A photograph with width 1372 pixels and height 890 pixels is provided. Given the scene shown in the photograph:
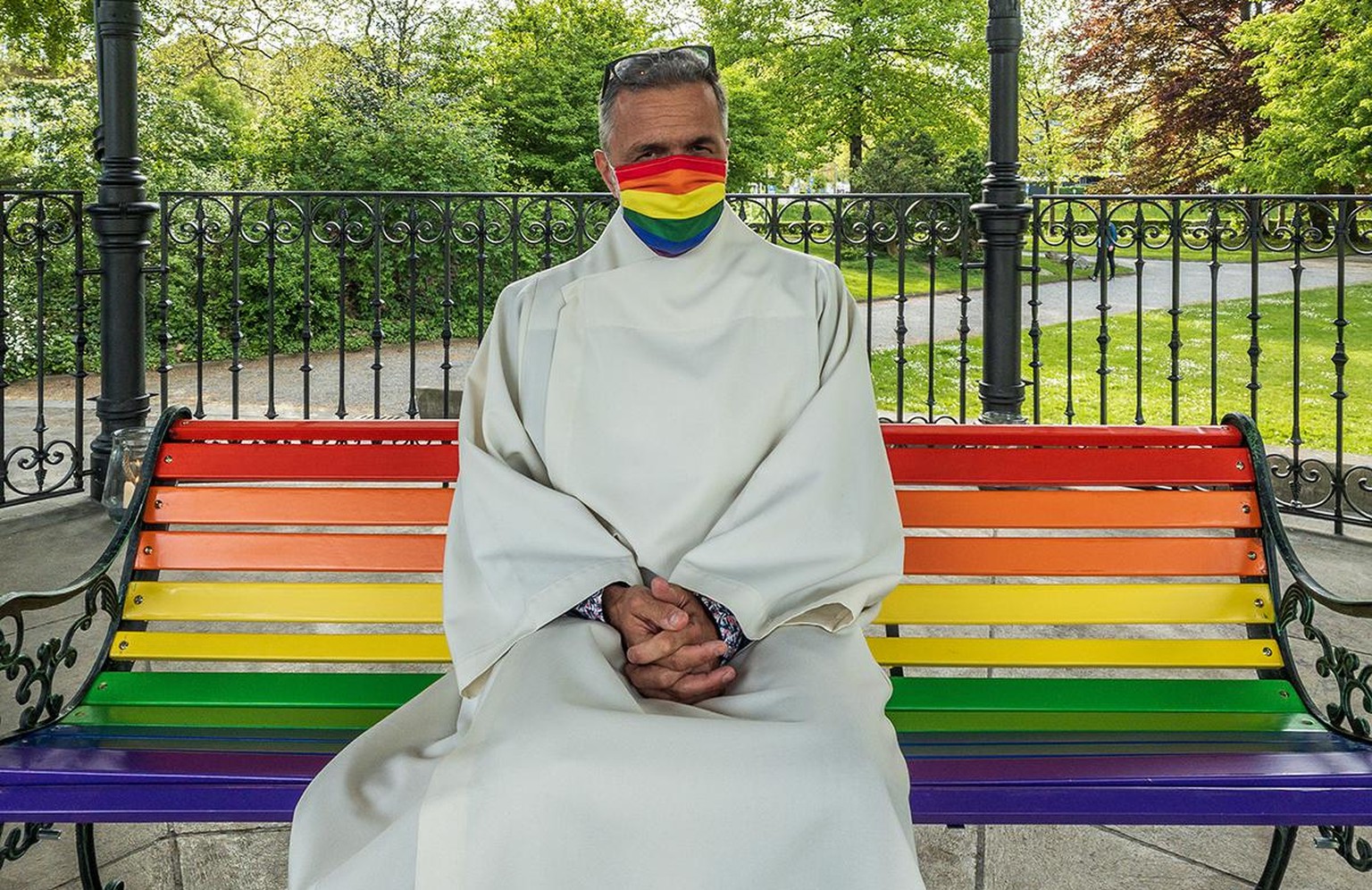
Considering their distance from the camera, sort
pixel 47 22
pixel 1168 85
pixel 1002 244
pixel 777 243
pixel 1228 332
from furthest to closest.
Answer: pixel 1168 85
pixel 1228 332
pixel 47 22
pixel 777 243
pixel 1002 244

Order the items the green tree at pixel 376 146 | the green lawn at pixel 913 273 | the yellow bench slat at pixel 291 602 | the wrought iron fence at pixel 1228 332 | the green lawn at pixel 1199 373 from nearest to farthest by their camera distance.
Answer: the yellow bench slat at pixel 291 602 → the wrought iron fence at pixel 1228 332 → the green lawn at pixel 1199 373 → the green tree at pixel 376 146 → the green lawn at pixel 913 273

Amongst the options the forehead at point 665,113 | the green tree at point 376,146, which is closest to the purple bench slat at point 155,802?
the forehead at point 665,113

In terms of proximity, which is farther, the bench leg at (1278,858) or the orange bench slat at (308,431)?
the orange bench slat at (308,431)

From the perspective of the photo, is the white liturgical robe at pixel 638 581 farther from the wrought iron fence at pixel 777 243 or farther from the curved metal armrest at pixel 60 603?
the wrought iron fence at pixel 777 243

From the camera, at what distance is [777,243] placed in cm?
751

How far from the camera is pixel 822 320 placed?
2.38 m

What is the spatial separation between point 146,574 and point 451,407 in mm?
6129

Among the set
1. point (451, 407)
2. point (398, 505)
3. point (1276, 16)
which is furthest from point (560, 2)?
point (398, 505)

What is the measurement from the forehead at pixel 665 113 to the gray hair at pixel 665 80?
0.04 feet

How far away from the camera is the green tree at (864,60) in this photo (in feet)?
77.2

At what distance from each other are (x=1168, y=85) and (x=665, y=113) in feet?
73.0

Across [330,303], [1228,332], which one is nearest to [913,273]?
[1228,332]

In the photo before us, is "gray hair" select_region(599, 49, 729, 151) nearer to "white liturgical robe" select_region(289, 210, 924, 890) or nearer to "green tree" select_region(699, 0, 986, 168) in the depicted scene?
"white liturgical robe" select_region(289, 210, 924, 890)

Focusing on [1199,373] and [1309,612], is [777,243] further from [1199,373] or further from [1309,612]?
[1199,373]
